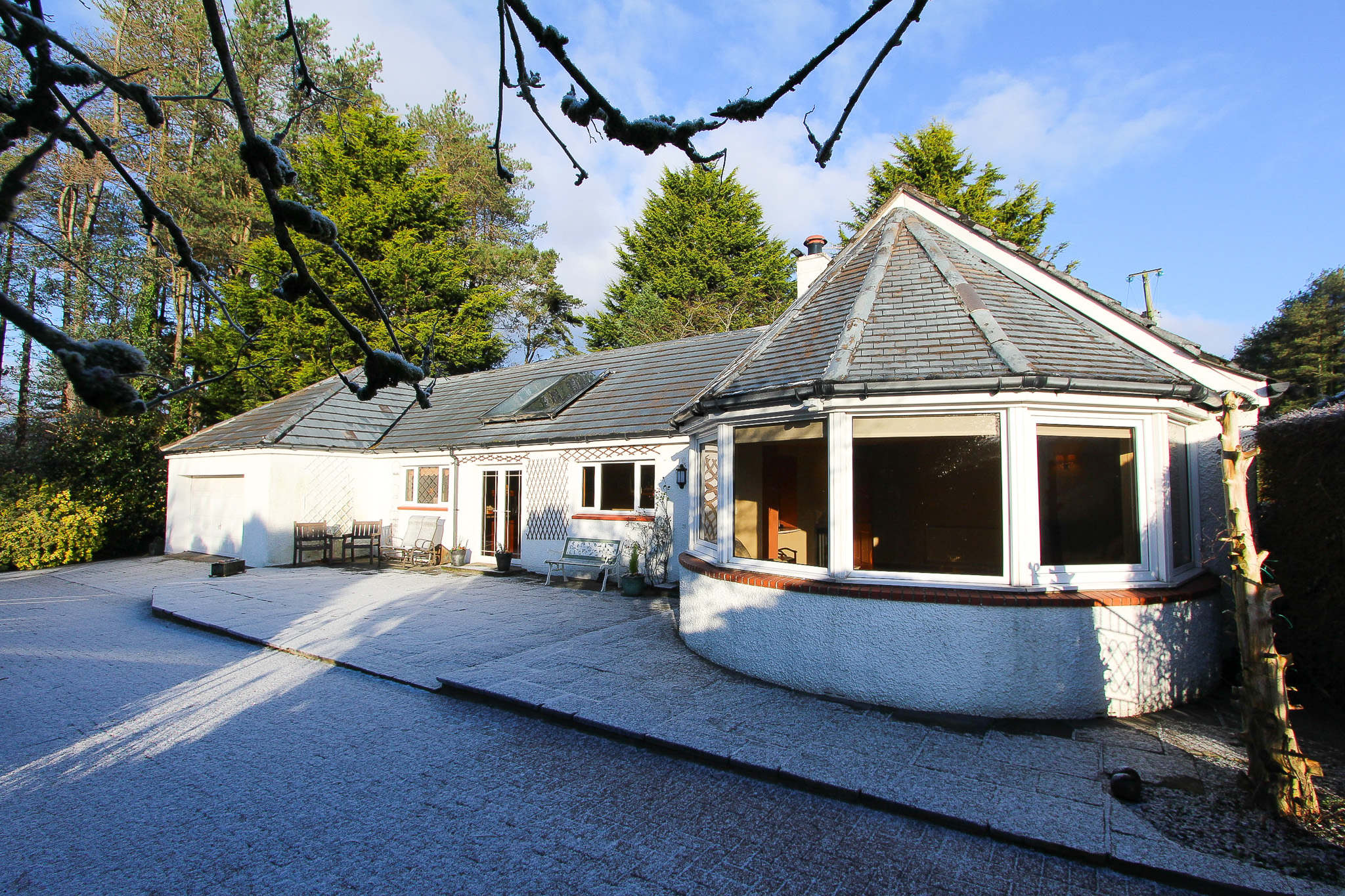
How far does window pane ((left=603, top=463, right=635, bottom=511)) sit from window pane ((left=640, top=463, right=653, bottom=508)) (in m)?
0.29

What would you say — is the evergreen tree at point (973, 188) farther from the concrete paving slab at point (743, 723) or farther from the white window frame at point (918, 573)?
the concrete paving slab at point (743, 723)

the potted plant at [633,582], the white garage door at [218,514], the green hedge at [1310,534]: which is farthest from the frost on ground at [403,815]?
the white garage door at [218,514]

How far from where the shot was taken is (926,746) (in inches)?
190

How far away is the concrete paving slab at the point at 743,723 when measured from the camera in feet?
12.4

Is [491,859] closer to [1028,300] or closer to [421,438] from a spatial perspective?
[1028,300]

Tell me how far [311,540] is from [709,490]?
12116 mm

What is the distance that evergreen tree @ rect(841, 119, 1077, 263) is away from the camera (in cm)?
2627

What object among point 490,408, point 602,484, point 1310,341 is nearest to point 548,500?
point 602,484

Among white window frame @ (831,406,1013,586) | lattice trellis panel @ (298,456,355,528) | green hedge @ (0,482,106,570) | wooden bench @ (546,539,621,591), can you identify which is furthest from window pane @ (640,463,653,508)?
green hedge @ (0,482,106,570)

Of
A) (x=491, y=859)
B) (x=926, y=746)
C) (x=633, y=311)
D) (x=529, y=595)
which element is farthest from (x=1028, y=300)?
(x=633, y=311)

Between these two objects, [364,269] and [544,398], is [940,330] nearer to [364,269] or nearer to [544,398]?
[544,398]

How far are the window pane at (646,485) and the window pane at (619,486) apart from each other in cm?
29

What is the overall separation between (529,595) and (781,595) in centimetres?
653

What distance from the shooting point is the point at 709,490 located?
26.4 ft
